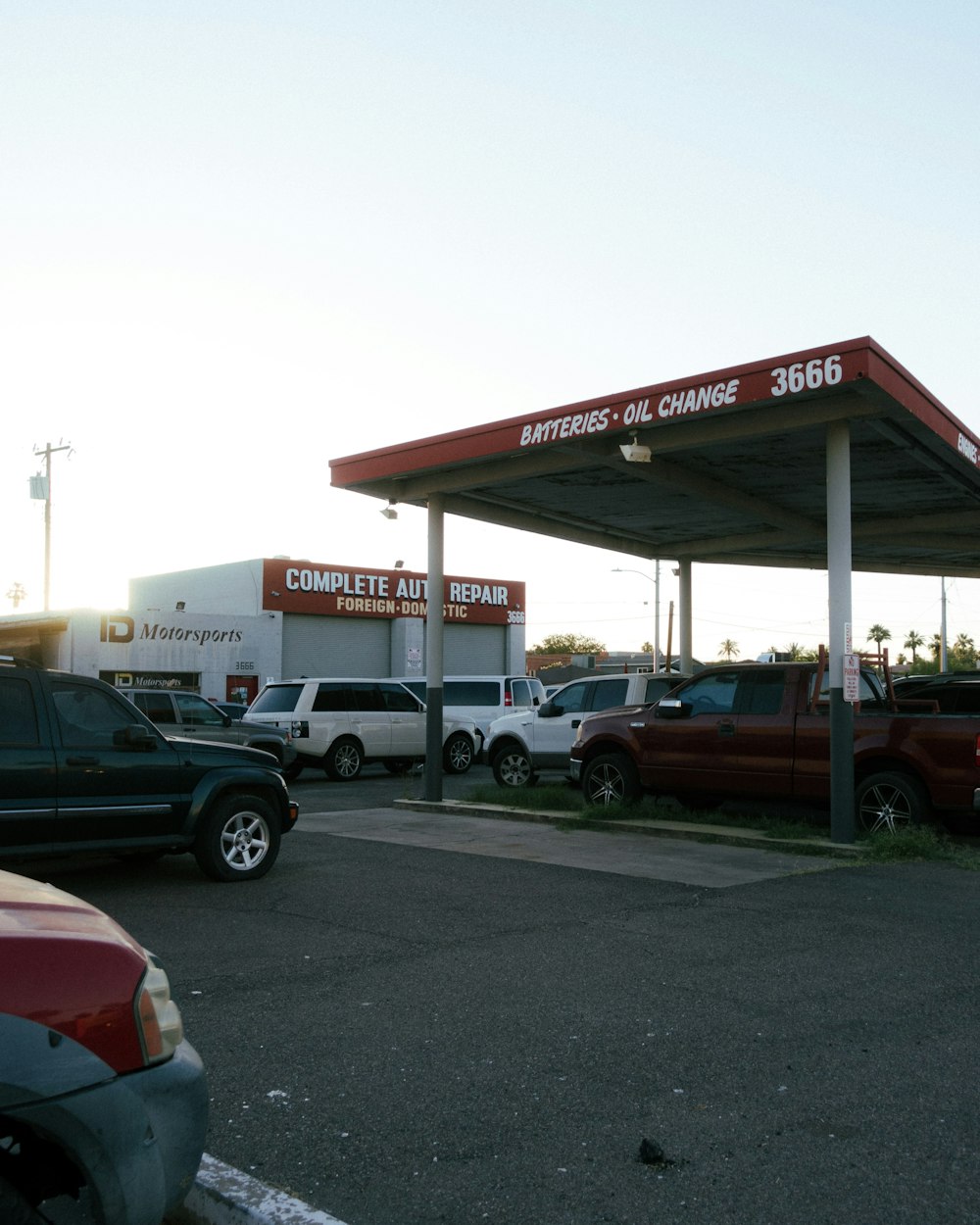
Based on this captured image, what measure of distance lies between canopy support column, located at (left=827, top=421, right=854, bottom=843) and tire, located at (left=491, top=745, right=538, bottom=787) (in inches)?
306

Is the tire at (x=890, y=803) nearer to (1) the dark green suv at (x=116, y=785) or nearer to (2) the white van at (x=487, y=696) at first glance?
(1) the dark green suv at (x=116, y=785)

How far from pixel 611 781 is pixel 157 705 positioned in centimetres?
878

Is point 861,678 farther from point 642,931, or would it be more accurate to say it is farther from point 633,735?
point 642,931

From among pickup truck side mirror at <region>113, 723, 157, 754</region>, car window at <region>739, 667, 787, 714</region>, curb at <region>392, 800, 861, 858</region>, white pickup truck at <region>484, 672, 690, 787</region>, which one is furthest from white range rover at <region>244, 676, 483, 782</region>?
pickup truck side mirror at <region>113, 723, 157, 754</region>

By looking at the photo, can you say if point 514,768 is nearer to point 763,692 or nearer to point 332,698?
point 332,698

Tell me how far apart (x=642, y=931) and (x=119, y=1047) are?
5415 mm

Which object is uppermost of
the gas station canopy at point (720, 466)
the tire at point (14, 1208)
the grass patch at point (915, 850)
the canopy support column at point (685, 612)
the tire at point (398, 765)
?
the gas station canopy at point (720, 466)

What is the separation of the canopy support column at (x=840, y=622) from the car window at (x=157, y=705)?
1189cm

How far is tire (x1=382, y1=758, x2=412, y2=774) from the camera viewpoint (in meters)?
23.2

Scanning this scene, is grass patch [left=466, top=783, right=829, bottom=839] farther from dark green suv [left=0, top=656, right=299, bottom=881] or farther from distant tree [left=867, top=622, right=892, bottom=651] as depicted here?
distant tree [left=867, top=622, right=892, bottom=651]

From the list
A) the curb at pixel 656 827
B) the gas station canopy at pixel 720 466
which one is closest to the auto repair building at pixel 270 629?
the gas station canopy at pixel 720 466

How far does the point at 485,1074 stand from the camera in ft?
16.1

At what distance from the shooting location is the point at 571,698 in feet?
59.2

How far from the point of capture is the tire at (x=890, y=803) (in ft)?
37.4
